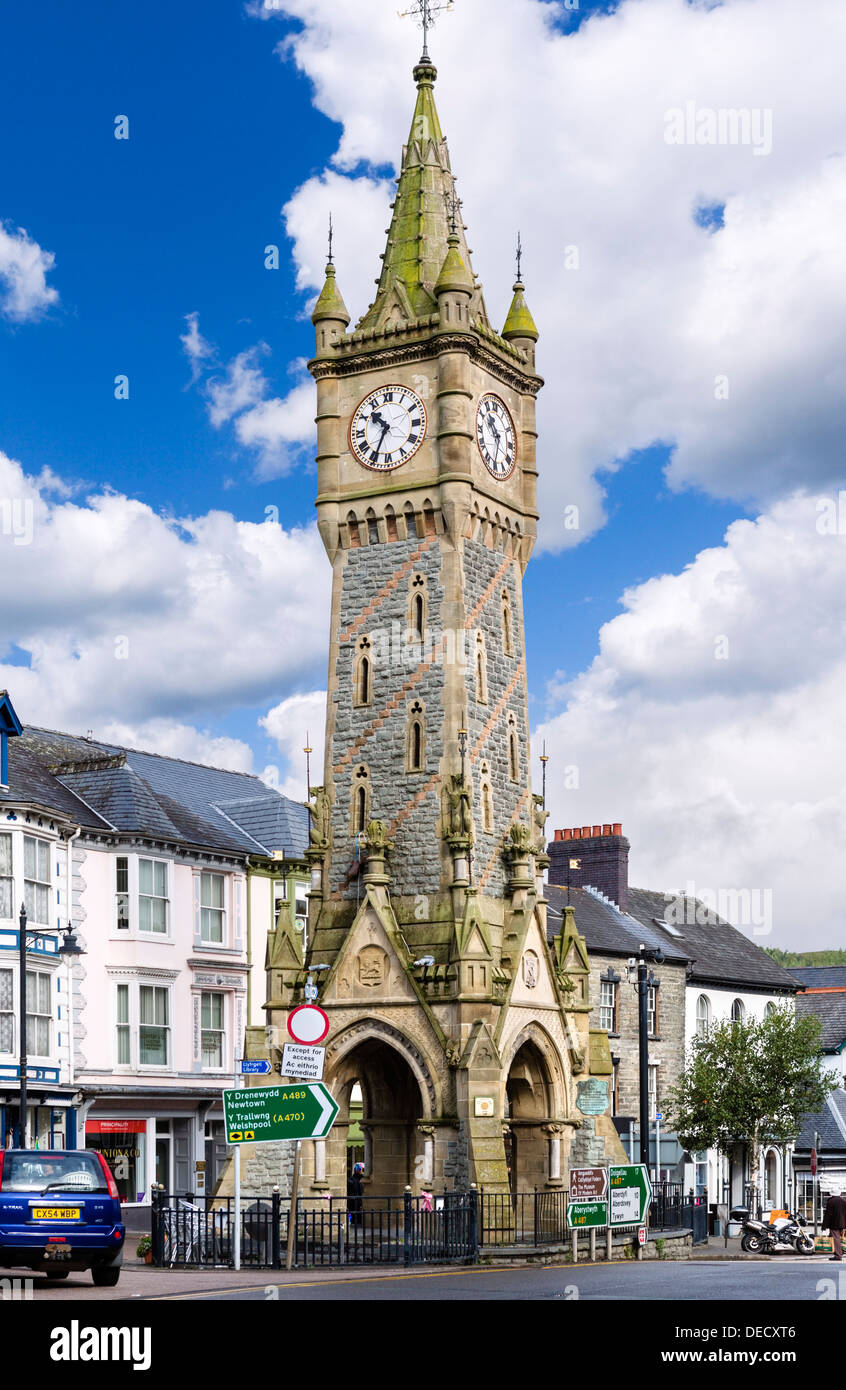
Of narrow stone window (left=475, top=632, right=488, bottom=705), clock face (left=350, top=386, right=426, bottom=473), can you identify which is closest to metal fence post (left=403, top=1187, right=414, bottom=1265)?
narrow stone window (left=475, top=632, right=488, bottom=705)

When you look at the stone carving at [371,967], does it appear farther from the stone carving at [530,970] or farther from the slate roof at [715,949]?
the slate roof at [715,949]

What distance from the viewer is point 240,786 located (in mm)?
56062

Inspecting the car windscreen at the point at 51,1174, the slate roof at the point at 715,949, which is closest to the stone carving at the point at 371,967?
the car windscreen at the point at 51,1174

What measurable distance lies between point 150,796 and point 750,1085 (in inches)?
839

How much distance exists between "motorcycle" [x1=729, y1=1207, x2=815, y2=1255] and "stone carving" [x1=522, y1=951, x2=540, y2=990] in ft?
21.3

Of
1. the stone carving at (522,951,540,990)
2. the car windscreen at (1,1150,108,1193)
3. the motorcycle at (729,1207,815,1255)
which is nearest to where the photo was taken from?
the car windscreen at (1,1150,108,1193)

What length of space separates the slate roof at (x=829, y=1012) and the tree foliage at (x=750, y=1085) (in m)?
12.1

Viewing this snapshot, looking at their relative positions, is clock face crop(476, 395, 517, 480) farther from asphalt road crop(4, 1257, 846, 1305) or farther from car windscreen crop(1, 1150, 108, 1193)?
car windscreen crop(1, 1150, 108, 1193)

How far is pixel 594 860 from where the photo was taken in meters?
62.8

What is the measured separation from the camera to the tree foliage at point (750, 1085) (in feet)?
179

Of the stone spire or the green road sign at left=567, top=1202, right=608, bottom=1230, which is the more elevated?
the stone spire

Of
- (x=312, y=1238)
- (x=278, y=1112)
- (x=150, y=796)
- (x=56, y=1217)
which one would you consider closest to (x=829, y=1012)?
(x=150, y=796)

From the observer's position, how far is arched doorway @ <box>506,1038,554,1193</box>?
121ft

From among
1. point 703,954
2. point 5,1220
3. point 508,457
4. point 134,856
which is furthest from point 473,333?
point 703,954
